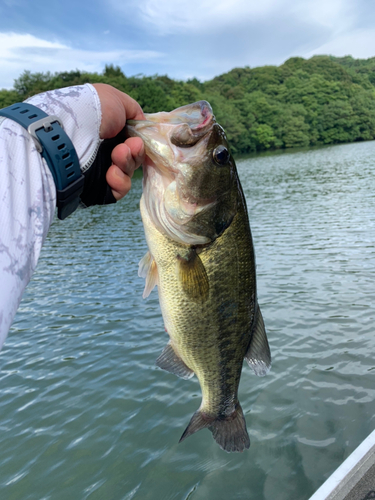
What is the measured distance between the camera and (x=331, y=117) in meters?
89.7

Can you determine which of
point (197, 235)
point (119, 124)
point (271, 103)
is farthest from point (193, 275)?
point (271, 103)

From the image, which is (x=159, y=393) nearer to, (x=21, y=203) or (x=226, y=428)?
(x=226, y=428)

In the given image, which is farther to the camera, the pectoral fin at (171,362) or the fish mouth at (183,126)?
the pectoral fin at (171,362)

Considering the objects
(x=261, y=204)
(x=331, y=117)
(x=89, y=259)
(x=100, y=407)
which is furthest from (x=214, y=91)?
(x=100, y=407)

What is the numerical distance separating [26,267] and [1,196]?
0.25m

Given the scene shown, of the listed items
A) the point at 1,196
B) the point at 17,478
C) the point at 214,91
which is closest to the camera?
the point at 1,196

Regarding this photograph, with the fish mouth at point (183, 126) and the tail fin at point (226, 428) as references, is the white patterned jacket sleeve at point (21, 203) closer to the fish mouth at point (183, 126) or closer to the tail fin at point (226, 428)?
the fish mouth at point (183, 126)

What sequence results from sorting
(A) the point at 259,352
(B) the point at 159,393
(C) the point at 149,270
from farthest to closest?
1. (B) the point at 159,393
2. (A) the point at 259,352
3. (C) the point at 149,270

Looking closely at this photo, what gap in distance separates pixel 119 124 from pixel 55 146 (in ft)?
1.92

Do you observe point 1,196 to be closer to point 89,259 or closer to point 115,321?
point 115,321

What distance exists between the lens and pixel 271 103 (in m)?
96.2

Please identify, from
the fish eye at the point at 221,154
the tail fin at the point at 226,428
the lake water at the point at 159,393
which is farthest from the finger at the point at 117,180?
the lake water at the point at 159,393

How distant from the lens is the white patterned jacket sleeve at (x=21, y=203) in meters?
1.32

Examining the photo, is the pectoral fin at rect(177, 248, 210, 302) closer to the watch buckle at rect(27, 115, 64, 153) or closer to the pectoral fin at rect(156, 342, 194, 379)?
the pectoral fin at rect(156, 342, 194, 379)
